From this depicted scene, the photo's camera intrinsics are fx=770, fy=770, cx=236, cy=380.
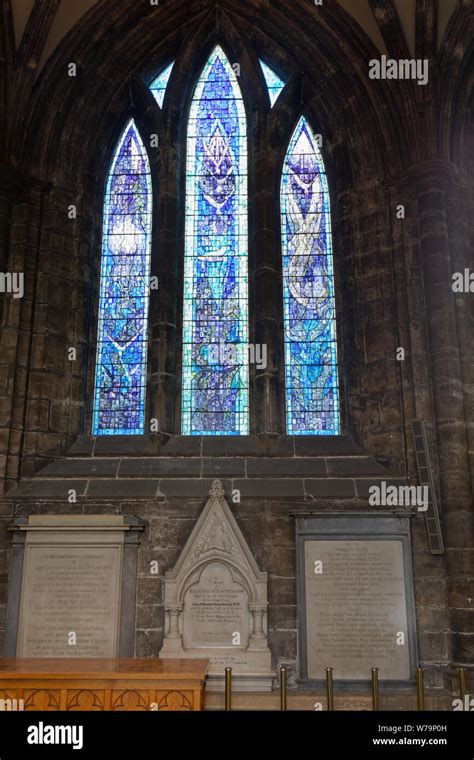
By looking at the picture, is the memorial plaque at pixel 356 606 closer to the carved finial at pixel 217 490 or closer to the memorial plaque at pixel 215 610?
the memorial plaque at pixel 215 610

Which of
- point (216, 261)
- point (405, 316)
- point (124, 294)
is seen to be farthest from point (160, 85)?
point (405, 316)

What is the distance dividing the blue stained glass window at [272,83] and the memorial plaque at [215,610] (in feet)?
21.7

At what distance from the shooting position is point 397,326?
9391 millimetres

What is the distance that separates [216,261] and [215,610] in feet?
14.9

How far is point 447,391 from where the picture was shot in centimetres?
867

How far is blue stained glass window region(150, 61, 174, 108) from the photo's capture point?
1098 centimetres

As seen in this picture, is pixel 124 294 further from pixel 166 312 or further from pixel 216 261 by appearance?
pixel 216 261

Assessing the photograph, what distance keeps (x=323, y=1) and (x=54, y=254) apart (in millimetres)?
5001

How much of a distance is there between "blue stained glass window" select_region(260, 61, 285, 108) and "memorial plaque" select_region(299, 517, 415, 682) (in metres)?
6.15

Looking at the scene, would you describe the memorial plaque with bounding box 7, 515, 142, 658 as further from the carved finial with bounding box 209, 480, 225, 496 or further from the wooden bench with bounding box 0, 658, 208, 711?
the wooden bench with bounding box 0, 658, 208, 711

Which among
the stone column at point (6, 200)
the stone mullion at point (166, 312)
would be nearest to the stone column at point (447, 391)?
the stone mullion at point (166, 312)

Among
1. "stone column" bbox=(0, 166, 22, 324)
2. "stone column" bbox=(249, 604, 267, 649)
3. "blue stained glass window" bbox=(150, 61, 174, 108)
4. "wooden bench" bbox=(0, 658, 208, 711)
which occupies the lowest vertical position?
"wooden bench" bbox=(0, 658, 208, 711)

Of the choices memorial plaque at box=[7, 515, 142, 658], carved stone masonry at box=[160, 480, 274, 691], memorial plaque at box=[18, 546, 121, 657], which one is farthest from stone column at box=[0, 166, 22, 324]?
carved stone masonry at box=[160, 480, 274, 691]
